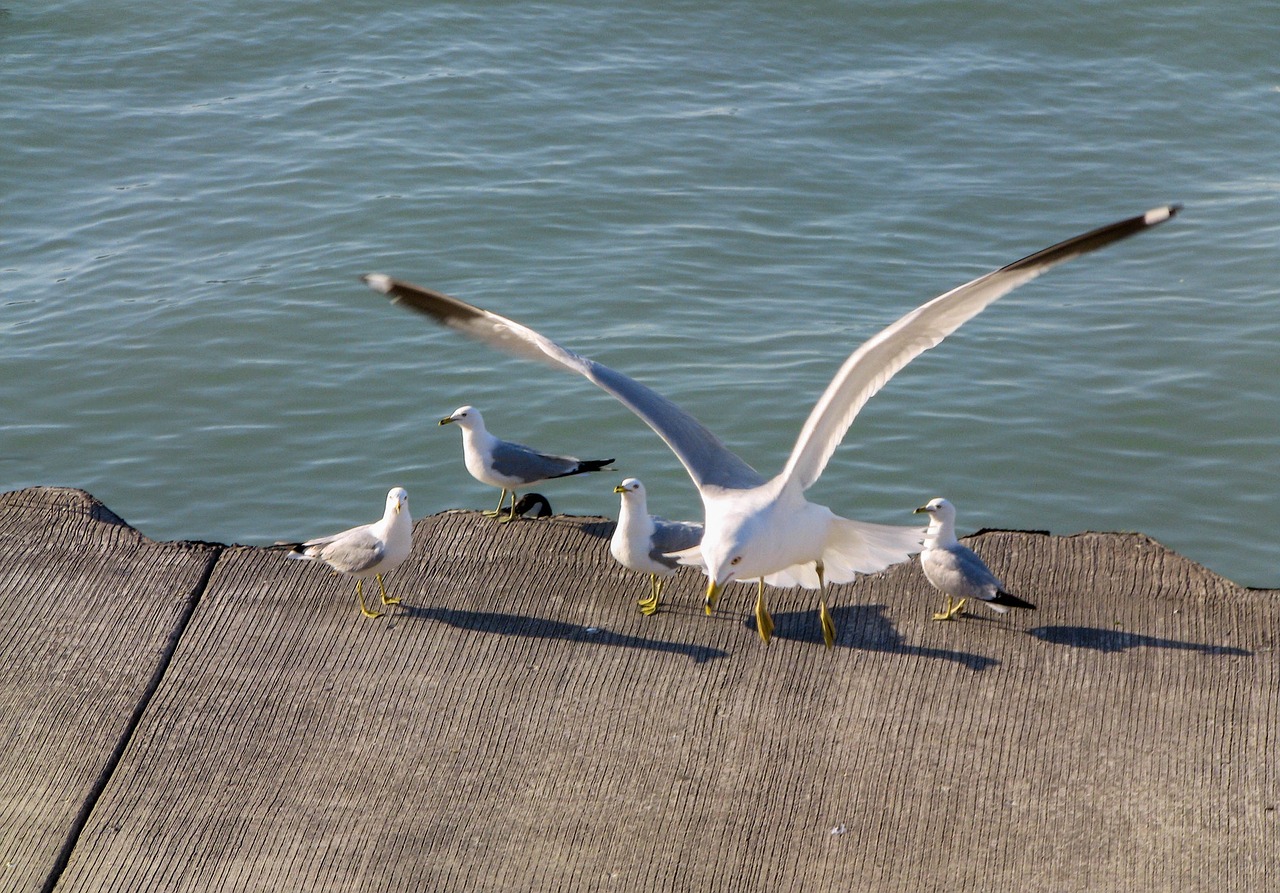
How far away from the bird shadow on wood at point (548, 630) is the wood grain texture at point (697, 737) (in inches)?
0.5

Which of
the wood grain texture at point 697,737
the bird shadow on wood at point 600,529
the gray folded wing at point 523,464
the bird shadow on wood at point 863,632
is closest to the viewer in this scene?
the wood grain texture at point 697,737

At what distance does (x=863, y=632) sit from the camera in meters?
5.51

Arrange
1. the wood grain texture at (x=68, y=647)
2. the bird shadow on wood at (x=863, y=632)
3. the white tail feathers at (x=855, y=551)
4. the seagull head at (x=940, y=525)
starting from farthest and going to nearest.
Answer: the seagull head at (x=940, y=525) → the white tail feathers at (x=855, y=551) → the bird shadow on wood at (x=863, y=632) → the wood grain texture at (x=68, y=647)

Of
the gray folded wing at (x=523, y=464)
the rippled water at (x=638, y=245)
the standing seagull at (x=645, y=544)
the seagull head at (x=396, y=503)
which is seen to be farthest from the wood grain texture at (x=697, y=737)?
the rippled water at (x=638, y=245)

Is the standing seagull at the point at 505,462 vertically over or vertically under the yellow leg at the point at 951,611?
under

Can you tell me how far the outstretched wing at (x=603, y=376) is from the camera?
5.70m

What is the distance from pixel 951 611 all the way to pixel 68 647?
11.4 ft

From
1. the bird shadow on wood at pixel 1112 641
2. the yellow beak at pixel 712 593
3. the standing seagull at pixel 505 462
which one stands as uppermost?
the yellow beak at pixel 712 593

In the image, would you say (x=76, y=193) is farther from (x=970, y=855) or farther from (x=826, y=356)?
(x=970, y=855)

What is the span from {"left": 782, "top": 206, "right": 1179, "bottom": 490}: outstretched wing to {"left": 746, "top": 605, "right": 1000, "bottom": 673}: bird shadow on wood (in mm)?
545

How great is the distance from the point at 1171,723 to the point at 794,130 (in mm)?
9754

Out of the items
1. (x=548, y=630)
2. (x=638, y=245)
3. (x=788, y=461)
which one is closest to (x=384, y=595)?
(x=548, y=630)

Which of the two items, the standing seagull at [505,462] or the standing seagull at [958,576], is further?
the standing seagull at [505,462]

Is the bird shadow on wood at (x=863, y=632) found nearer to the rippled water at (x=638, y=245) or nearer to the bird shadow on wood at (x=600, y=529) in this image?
the bird shadow on wood at (x=600, y=529)
